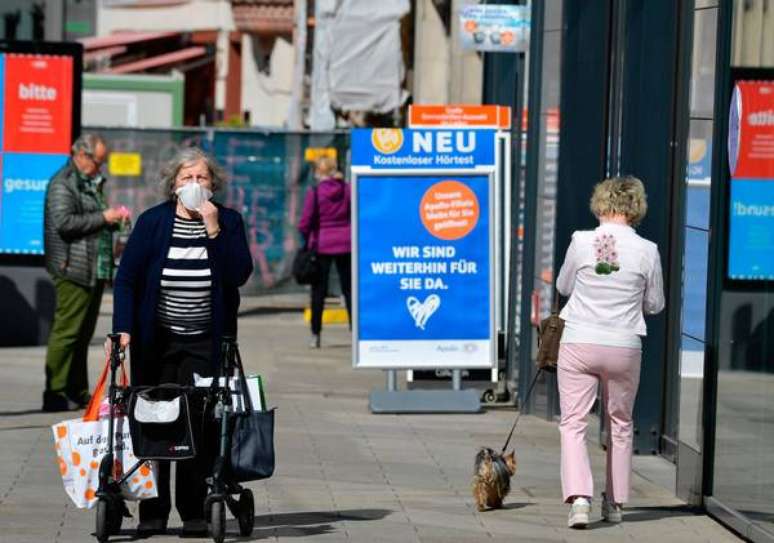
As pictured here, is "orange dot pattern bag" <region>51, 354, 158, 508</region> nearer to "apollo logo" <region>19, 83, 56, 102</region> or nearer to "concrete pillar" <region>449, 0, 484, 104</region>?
"apollo logo" <region>19, 83, 56, 102</region>

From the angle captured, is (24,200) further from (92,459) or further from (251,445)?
(251,445)

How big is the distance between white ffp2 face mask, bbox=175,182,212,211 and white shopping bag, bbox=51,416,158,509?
3.03 feet

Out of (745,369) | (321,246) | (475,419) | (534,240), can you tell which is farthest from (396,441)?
(321,246)

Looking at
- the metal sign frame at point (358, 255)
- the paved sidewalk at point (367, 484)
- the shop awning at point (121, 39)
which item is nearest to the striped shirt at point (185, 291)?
the paved sidewalk at point (367, 484)

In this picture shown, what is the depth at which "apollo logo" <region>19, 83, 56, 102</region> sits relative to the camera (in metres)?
18.0

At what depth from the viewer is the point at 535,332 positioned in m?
14.4

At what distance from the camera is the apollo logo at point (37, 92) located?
1802 cm

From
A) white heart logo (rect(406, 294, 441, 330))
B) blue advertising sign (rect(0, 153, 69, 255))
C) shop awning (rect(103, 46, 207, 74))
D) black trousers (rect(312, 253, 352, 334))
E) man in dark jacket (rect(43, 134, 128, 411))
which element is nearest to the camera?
man in dark jacket (rect(43, 134, 128, 411))

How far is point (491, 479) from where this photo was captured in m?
9.73

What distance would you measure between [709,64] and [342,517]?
3.09 m

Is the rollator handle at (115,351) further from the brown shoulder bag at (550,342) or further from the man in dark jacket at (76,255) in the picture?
the man in dark jacket at (76,255)

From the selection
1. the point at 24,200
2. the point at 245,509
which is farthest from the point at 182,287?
the point at 24,200

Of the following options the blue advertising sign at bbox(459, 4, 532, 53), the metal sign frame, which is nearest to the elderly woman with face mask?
the metal sign frame

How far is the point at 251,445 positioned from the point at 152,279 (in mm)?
820
